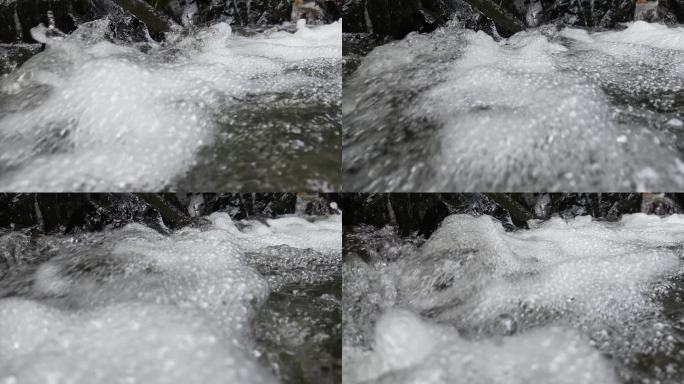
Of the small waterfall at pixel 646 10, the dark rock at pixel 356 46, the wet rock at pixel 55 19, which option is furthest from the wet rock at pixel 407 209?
the small waterfall at pixel 646 10

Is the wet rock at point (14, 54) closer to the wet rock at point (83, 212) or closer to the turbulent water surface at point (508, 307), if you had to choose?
the wet rock at point (83, 212)

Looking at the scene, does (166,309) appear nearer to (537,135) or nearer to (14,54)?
(537,135)

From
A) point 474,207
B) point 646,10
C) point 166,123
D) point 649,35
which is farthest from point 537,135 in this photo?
point 646,10

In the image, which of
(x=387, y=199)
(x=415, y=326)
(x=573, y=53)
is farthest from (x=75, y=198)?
(x=573, y=53)

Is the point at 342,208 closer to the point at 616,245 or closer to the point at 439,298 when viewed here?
the point at 439,298

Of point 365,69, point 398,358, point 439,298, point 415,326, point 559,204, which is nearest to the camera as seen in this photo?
point 398,358

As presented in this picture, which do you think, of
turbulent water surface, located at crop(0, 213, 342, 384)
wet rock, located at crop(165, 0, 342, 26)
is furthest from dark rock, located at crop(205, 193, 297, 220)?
wet rock, located at crop(165, 0, 342, 26)

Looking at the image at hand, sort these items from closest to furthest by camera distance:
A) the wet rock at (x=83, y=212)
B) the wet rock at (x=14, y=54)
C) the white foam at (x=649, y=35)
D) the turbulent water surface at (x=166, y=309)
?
the turbulent water surface at (x=166, y=309) < the wet rock at (x=83, y=212) < the wet rock at (x=14, y=54) < the white foam at (x=649, y=35)

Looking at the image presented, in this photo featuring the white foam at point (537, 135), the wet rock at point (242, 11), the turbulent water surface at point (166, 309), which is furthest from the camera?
the wet rock at point (242, 11)
